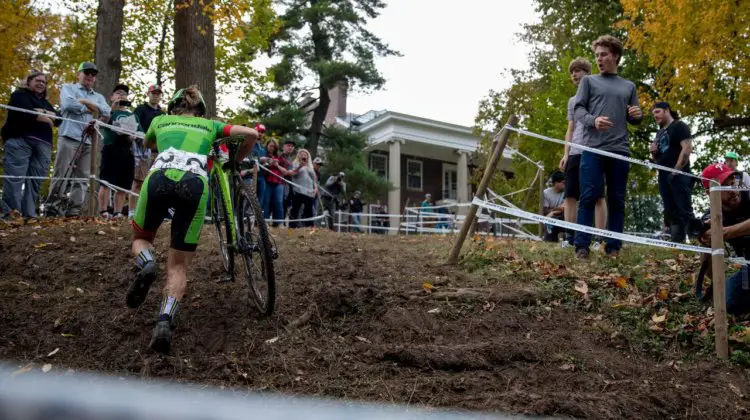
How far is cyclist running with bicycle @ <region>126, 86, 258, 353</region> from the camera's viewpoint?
470 centimetres

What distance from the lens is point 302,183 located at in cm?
1345

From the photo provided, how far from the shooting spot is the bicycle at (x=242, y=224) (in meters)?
5.03

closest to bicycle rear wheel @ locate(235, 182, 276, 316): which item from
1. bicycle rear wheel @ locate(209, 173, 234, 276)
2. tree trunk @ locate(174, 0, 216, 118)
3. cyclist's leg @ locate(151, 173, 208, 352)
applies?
bicycle rear wheel @ locate(209, 173, 234, 276)

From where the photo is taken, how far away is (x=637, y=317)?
17.5 ft

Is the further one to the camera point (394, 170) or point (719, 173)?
point (394, 170)

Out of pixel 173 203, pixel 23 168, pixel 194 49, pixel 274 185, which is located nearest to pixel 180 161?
pixel 173 203

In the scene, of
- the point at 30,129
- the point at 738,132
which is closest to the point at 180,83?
the point at 30,129

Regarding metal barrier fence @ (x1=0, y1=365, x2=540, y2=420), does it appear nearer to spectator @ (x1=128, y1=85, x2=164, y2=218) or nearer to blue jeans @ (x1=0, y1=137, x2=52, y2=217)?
blue jeans @ (x1=0, y1=137, x2=52, y2=217)

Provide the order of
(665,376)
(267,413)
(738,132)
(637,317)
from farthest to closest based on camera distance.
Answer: (738,132)
(637,317)
(665,376)
(267,413)

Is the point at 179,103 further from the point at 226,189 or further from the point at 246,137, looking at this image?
the point at 226,189

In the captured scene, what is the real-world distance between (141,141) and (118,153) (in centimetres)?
41

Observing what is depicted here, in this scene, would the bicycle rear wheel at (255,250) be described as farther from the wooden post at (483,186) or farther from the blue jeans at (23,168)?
the blue jeans at (23,168)

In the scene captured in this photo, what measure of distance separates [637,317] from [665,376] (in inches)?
37.8

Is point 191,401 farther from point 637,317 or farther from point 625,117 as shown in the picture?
point 625,117
